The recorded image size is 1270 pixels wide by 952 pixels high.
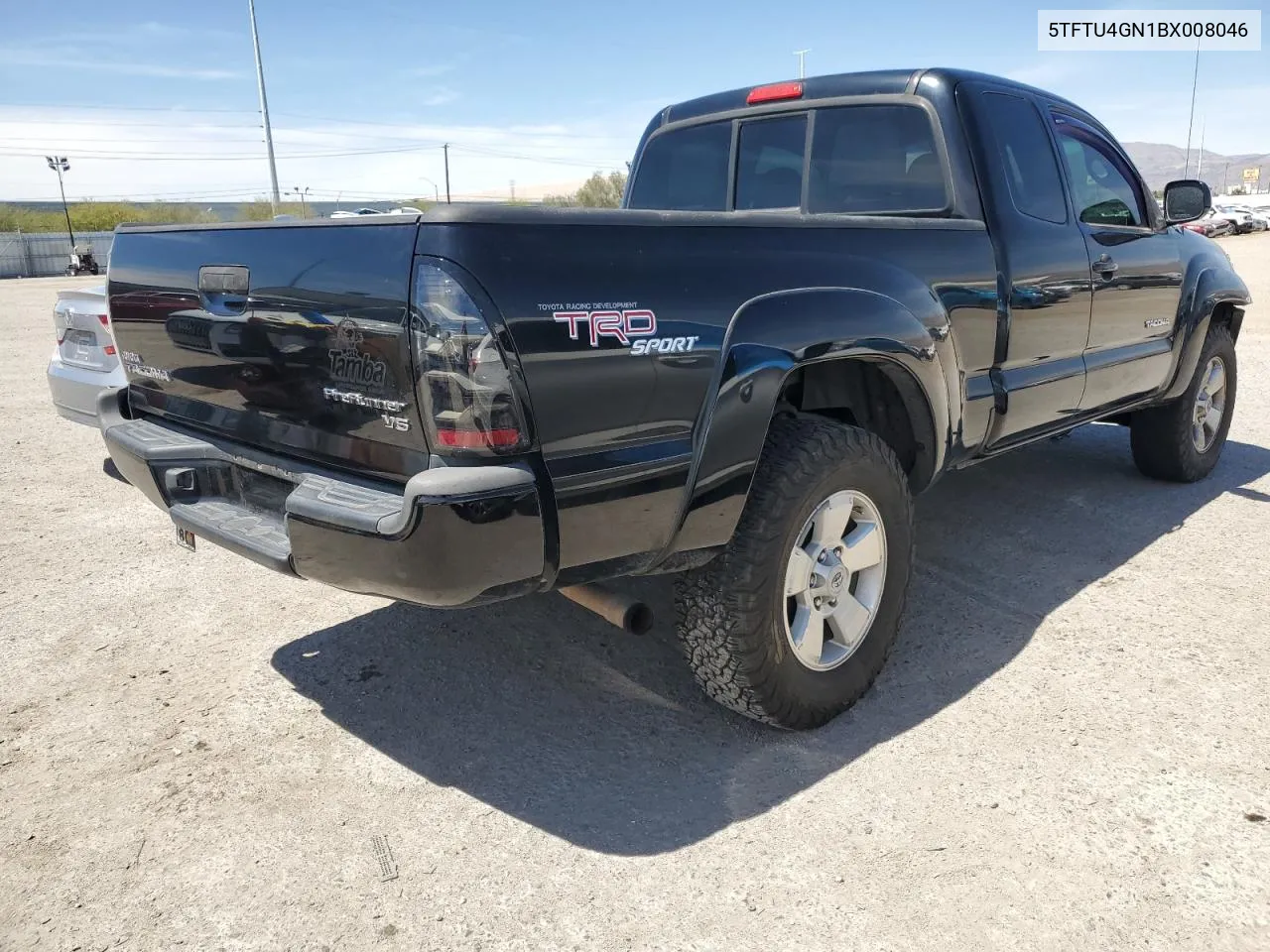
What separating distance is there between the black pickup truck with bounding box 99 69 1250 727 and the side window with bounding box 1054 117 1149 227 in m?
0.17

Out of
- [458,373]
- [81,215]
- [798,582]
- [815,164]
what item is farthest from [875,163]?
[81,215]

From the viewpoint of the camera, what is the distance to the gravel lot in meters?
2.17

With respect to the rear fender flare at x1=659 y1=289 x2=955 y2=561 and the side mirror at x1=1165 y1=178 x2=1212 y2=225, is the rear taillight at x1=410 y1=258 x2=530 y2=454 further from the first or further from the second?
the side mirror at x1=1165 y1=178 x2=1212 y2=225

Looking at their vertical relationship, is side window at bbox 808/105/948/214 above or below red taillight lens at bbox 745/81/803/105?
below

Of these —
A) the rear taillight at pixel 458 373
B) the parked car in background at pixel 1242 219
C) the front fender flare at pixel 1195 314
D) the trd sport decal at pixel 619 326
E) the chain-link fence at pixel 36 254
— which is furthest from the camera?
the chain-link fence at pixel 36 254

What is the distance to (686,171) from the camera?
444cm

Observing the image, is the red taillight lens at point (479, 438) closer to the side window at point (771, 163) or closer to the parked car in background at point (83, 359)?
the side window at point (771, 163)

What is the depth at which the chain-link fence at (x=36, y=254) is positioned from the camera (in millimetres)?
47688

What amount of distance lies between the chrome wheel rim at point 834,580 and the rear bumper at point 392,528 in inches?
35.1

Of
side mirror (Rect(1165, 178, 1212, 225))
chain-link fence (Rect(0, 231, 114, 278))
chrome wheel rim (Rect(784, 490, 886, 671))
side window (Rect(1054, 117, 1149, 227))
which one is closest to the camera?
chrome wheel rim (Rect(784, 490, 886, 671))

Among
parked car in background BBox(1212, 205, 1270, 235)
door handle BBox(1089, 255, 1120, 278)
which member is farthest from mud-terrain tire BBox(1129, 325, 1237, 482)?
parked car in background BBox(1212, 205, 1270, 235)

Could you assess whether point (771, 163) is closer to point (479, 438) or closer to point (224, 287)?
point (224, 287)

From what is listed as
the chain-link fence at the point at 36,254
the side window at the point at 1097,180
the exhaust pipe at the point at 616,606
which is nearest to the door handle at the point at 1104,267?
the side window at the point at 1097,180

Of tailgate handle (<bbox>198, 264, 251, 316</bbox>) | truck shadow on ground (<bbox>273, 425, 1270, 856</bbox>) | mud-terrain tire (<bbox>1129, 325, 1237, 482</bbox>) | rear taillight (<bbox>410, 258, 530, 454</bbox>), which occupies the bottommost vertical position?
truck shadow on ground (<bbox>273, 425, 1270, 856</bbox>)
